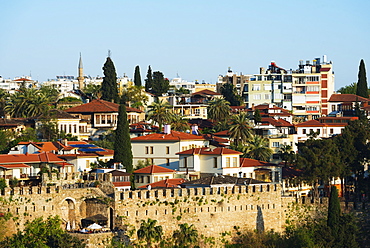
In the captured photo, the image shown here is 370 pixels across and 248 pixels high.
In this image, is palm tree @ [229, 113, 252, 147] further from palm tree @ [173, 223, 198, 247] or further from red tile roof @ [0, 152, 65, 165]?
palm tree @ [173, 223, 198, 247]

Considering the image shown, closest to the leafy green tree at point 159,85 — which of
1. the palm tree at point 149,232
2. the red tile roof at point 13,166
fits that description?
the red tile roof at point 13,166

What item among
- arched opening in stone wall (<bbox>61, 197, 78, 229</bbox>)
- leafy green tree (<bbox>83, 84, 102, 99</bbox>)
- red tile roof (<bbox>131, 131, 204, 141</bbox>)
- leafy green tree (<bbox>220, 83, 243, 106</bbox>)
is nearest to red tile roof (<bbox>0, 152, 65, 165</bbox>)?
red tile roof (<bbox>131, 131, 204, 141</bbox>)

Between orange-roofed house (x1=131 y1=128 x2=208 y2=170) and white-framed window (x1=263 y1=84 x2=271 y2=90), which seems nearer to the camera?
orange-roofed house (x1=131 y1=128 x2=208 y2=170)

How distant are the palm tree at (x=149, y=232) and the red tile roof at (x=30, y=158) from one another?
61.5ft

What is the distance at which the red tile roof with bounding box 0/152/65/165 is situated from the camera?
72.0 metres

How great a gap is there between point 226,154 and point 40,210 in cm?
2703

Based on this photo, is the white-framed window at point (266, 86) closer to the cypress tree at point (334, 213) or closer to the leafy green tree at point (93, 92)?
the leafy green tree at point (93, 92)

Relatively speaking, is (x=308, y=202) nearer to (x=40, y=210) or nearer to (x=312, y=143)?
(x=312, y=143)

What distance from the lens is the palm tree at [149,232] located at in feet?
183

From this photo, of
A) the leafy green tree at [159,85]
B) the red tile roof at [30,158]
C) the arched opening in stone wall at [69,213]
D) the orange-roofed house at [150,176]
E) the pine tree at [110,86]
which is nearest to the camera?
the arched opening in stone wall at [69,213]

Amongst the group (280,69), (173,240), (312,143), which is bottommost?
(173,240)

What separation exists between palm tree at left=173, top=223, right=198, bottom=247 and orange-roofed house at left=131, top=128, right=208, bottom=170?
28103 mm

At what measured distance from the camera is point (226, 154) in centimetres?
7781

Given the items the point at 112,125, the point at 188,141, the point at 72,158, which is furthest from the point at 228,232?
the point at 112,125
